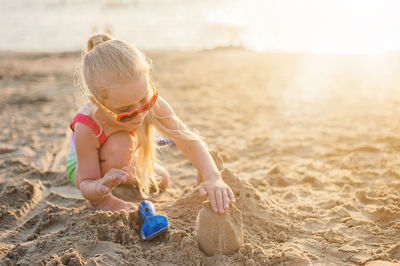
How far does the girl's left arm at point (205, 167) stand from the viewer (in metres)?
1.78

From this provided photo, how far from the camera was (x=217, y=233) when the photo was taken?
5.76 feet

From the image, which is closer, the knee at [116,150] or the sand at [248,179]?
the sand at [248,179]

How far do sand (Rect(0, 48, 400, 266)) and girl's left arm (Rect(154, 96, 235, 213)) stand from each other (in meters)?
0.08

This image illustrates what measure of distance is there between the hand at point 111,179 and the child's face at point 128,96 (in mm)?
304

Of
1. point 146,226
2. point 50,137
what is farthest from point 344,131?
point 50,137

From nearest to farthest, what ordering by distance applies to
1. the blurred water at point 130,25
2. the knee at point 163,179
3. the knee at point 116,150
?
1. the knee at point 116,150
2. the knee at point 163,179
3. the blurred water at point 130,25

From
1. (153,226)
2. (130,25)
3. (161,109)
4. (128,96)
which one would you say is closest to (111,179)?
(153,226)

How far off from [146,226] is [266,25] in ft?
48.6

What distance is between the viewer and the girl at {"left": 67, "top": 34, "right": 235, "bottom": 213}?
1.79 meters

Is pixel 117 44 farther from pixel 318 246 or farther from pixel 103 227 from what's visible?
pixel 318 246

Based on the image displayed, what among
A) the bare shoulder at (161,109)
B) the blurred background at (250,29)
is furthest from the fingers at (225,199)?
the blurred background at (250,29)

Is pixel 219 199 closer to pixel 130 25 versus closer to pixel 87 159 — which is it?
pixel 87 159

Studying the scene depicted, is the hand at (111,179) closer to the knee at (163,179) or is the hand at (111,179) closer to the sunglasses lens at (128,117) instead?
the sunglasses lens at (128,117)

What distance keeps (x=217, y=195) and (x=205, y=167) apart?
0.28m
